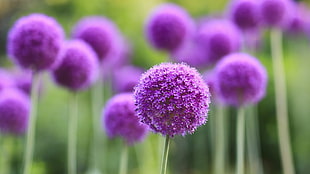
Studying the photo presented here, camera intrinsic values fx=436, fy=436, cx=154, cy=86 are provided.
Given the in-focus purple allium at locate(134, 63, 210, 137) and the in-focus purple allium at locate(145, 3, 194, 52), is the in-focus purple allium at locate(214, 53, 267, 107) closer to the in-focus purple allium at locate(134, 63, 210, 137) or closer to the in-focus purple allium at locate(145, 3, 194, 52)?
the in-focus purple allium at locate(145, 3, 194, 52)

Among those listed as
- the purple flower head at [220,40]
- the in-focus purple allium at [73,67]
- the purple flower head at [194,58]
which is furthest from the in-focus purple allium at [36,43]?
the purple flower head at [194,58]

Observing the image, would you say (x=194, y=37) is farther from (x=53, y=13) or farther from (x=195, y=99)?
(x=53, y=13)

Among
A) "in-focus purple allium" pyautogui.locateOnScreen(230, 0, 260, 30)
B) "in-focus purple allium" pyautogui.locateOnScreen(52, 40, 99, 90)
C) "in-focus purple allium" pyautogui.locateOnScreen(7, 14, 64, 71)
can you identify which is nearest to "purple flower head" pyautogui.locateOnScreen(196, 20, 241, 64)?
"in-focus purple allium" pyautogui.locateOnScreen(230, 0, 260, 30)

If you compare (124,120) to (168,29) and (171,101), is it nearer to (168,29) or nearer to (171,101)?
(171,101)

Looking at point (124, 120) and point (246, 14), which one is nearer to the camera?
point (124, 120)

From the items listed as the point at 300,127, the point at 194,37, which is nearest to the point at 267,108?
the point at 300,127

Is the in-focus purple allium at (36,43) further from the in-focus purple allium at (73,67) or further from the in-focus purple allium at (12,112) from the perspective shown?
the in-focus purple allium at (12,112)

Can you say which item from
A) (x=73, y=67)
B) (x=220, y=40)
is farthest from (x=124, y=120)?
(x=220, y=40)
